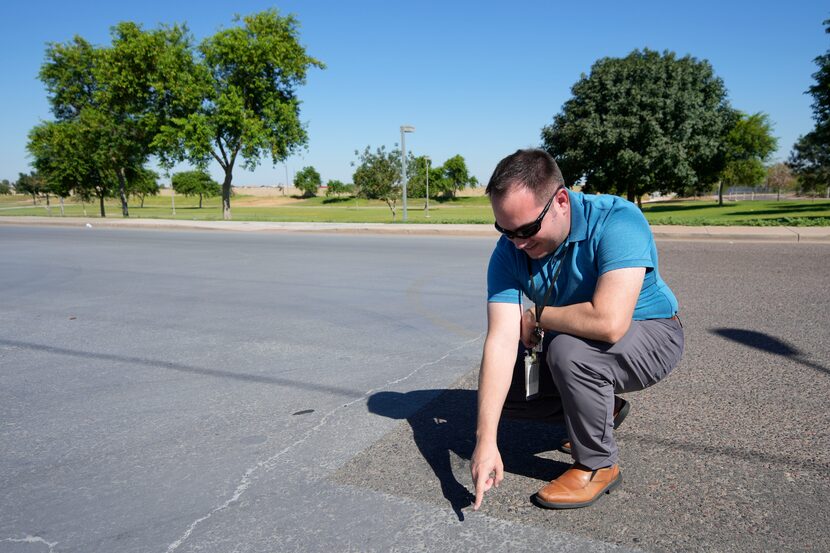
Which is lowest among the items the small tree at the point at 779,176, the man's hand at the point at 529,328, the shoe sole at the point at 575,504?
the shoe sole at the point at 575,504

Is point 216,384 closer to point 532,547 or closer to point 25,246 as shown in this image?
point 532,547

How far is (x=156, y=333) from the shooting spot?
550 centimetres

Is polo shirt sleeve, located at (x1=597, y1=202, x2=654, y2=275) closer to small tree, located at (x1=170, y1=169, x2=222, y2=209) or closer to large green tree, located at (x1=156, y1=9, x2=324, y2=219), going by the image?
large green tree, located at (x1=156, y1=9, x2=324, y2=219)

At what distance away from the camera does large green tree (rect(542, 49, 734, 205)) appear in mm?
30500

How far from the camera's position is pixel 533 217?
86.5 inches

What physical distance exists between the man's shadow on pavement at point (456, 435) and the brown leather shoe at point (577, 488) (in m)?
0.26

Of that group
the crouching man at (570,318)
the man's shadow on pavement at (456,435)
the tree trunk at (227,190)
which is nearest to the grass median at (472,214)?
the tree trunk at (227,190)

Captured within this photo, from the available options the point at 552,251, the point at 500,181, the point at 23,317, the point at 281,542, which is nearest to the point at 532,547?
the point at 281,542

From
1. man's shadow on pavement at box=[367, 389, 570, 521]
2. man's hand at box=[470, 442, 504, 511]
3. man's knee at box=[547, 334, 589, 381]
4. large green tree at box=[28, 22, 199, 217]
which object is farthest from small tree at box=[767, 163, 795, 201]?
man's hand at box=[470, 442, 504, 511]

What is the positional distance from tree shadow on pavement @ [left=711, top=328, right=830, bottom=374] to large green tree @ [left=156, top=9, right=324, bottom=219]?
29959mm

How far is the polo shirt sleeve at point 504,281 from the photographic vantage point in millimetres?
2430

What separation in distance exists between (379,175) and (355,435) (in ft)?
90.3

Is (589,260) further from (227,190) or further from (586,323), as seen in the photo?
(227,190)

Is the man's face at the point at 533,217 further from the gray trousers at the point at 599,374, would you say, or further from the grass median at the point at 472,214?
the grass median at the point at 472,214
